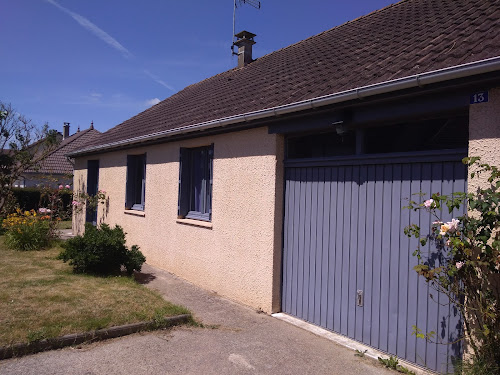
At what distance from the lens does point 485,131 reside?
3.49 metres

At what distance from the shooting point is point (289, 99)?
5.56 meters

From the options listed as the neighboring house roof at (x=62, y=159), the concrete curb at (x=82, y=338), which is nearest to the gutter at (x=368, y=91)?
the concrete curb at (x=82, y=338)

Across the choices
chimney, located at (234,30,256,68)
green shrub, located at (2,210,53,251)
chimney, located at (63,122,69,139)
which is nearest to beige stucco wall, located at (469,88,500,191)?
chimney, located at (234,30,256,68)

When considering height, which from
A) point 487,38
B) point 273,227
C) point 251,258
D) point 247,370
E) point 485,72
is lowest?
point 247,370

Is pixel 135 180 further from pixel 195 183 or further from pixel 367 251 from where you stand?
pixel 367 251

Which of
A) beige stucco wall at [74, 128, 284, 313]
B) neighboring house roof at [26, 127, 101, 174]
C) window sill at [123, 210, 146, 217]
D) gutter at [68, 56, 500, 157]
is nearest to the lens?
gutter at [68, 56, 500, 157]

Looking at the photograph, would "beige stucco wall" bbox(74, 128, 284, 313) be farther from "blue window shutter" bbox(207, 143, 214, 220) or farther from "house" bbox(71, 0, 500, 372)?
"blue window shutter" bbox(207, 143, 214, 220)

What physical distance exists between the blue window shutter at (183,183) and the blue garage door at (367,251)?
2.82 m

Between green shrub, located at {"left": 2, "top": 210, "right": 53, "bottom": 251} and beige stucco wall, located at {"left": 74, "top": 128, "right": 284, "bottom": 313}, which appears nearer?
beige stucco wall, located at {"left": 74, "top": 128, "right": 284, "bottom": 313}

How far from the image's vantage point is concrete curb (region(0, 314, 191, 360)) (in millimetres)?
3967

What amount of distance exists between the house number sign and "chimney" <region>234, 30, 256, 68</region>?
28.4 feet

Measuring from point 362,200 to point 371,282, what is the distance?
3.00 feet

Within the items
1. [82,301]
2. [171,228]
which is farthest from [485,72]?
[171,228]

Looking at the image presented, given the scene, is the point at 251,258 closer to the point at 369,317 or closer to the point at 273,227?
the point at 273,227
